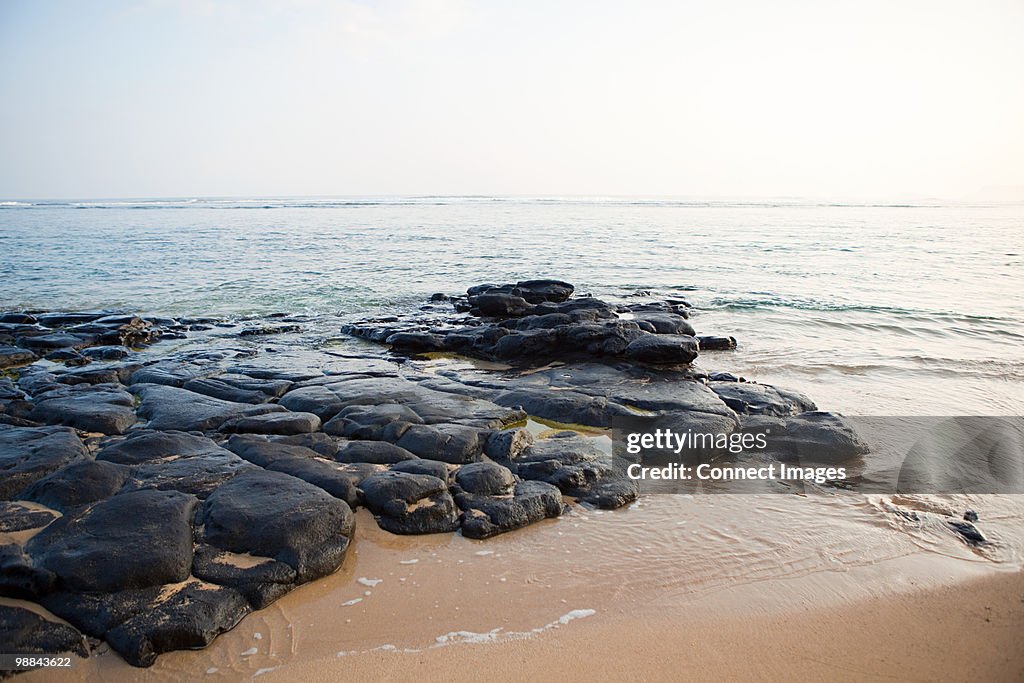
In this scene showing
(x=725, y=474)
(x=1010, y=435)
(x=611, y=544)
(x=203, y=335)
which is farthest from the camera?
(x=203, y=335)

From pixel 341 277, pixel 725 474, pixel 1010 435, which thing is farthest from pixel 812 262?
pixel 725 474

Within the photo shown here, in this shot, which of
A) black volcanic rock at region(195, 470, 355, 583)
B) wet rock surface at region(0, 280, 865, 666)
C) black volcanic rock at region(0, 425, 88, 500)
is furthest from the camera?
black volcanic rock at region(0, 425, 88, 500)

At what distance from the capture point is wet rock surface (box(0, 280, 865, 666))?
3.48 metres

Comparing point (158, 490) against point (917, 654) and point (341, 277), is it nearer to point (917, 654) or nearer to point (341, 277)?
point (917, 654)

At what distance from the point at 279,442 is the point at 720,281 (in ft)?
47.1

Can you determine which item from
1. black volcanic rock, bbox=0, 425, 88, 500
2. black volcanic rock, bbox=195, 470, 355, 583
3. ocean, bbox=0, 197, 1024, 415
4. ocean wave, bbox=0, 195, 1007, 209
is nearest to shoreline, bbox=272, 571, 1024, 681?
black volcanic rock, bbox=195, 470, 355, 583

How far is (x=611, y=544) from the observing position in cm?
422

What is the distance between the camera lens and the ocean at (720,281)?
8.83 metres

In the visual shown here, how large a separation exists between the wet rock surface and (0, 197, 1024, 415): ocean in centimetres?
179

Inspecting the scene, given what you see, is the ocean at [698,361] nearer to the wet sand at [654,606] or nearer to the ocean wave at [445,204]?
the wet sand at [654,606]

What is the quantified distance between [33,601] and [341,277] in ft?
49.1

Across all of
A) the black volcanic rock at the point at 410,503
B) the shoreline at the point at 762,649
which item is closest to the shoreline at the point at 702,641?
the shoreline at the point at 762,649

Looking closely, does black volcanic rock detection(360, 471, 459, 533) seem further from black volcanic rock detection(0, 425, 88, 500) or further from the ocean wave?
the ocean wave

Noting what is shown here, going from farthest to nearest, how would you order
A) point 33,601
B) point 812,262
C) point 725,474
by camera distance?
point 812,262 < point 725,474 < point 33,601
